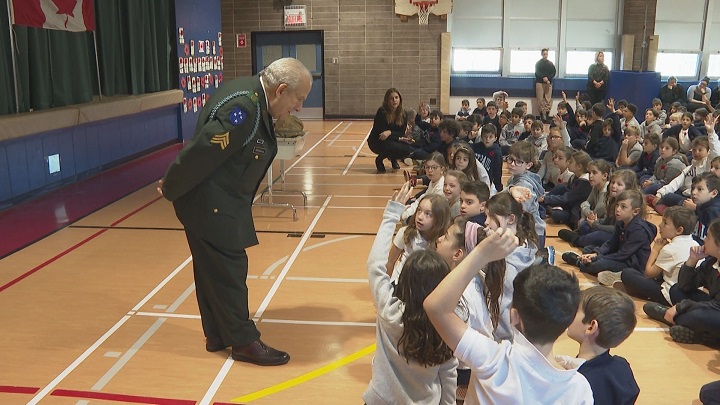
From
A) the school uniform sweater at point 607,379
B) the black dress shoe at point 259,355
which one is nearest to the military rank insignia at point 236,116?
the black dress shoe at point 259,355

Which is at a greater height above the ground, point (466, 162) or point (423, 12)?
point (423, 12)

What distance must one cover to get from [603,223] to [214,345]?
14.0 feet

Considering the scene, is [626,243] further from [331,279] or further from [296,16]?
[296,16]

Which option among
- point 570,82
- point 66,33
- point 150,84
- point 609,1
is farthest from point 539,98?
point 66,33

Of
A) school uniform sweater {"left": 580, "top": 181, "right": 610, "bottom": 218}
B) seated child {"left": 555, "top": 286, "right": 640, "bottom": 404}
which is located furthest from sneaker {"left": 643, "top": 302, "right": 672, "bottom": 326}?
seated child {"left": 555, "top": 286, "right": 640, "bottom": 404}

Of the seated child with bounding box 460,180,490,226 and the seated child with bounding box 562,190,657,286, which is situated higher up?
the seated child with bounding box 460,180,490,226

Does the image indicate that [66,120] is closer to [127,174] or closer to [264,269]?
[127,174]

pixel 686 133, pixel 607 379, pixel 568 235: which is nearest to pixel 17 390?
pixel 607 379

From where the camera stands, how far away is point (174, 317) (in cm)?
510

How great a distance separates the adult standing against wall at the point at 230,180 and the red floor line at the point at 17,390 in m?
1.10

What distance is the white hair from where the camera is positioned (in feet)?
13.2

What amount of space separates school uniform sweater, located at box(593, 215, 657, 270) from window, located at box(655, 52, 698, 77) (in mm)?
14669

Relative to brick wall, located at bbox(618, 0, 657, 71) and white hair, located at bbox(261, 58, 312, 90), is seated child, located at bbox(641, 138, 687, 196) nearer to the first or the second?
white hair, located at bbox(261, 58, 312, 90)

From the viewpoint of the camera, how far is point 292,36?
62.2 ft
